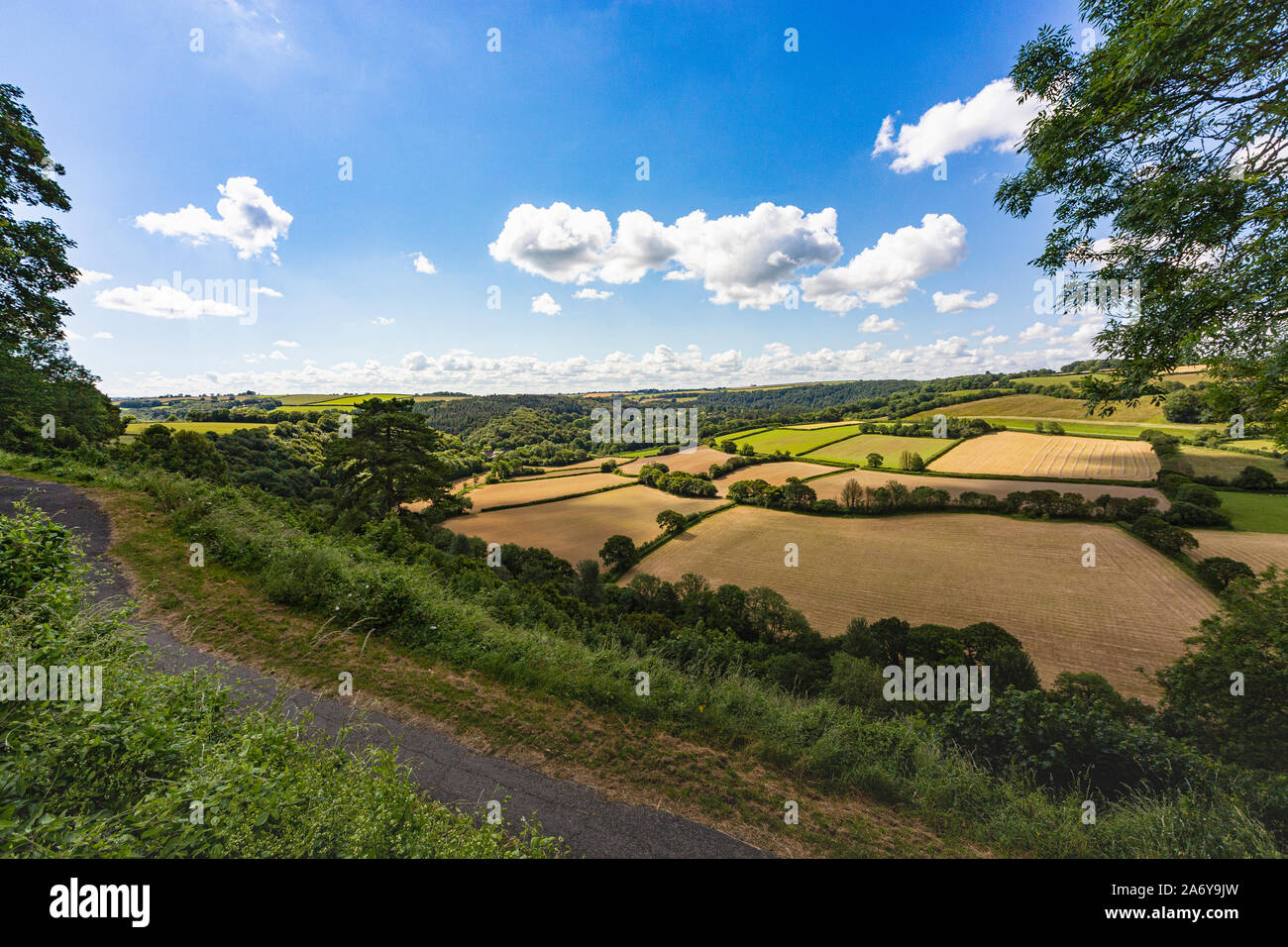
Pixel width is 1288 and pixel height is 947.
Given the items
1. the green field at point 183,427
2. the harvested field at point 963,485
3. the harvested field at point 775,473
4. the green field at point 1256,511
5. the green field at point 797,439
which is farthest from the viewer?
the green field at point 797,439

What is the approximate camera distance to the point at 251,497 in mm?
13633

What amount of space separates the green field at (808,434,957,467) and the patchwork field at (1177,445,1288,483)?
17.5 metres

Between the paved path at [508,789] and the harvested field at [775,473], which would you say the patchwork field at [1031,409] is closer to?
the harvested field at [775,473]

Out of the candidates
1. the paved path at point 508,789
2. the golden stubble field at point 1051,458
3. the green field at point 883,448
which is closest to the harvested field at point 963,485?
the golden stubble field at point 1051,458

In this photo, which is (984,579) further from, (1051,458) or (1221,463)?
(1051,458)

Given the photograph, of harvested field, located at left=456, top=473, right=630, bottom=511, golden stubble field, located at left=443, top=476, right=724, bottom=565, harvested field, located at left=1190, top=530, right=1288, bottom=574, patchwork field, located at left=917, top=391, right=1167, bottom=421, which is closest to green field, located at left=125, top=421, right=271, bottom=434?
golden stubble field, located at left=443, top=476, right=724, bottom=565

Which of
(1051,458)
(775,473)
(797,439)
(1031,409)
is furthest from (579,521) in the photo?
(1031,409)

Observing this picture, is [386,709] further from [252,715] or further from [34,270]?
[34,270]

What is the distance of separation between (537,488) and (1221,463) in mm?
59923

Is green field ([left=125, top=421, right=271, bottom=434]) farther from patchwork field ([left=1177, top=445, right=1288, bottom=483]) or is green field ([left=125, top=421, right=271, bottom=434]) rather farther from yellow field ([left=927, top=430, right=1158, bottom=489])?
patchwork field ([left=1177, top=445, right=1288, bottom=483])

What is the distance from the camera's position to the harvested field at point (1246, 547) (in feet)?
60.8

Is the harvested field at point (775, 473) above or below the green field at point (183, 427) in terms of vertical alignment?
below
